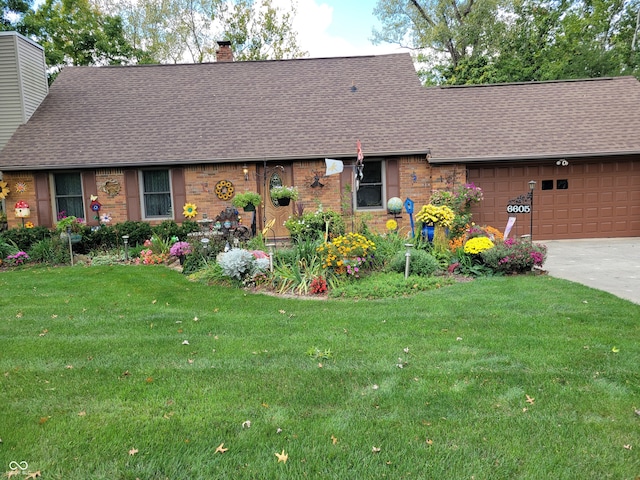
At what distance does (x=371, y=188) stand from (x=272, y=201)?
113 inches

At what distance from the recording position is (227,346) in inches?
185

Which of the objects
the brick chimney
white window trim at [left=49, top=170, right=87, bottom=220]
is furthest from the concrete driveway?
the brick chimney

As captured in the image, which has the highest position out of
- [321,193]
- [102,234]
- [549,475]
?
[321,193]

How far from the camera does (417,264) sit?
26.1 ft

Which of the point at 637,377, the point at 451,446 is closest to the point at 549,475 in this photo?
the point at 451,446

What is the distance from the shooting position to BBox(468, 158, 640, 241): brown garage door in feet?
41.5

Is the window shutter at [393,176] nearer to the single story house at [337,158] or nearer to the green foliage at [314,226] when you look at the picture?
the single story house at [337,158]

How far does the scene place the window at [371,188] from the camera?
1280 cm

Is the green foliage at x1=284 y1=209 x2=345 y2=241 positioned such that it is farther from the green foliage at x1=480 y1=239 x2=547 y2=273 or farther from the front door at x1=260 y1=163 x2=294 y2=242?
the green foliage at x1=480 y1=239 x2=547 y2=273

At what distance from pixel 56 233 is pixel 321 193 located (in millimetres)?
6949

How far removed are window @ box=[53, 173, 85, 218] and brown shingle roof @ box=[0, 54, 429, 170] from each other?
68 cm

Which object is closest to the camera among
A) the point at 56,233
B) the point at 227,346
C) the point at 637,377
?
the point at 637,377

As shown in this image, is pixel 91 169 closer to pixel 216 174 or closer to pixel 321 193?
pixel 216 174

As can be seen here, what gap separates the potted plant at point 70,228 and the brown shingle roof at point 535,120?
9215 mm
